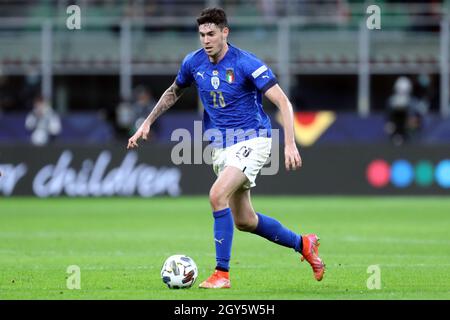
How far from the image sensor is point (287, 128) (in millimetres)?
9047

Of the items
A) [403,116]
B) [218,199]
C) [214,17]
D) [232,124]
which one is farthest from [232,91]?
[403,116]

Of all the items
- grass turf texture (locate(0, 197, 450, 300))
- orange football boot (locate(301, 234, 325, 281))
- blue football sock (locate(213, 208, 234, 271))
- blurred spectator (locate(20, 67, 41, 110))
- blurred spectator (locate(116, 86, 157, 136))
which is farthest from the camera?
blurred spectator (locate(20, 67, 41, 110))

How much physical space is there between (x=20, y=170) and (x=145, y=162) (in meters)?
2.66

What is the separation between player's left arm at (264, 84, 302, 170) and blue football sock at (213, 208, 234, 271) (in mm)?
694

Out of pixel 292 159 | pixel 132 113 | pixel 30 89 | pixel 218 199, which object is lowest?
pixel 218 199

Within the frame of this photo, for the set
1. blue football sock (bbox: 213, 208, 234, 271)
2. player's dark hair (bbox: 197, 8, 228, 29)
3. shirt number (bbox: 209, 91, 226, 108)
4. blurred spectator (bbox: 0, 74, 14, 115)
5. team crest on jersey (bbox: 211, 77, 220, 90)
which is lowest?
blue football sock (bbox: 213, 208, 234, 271)

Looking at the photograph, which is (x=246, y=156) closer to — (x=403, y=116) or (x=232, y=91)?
(x=232, y=91)

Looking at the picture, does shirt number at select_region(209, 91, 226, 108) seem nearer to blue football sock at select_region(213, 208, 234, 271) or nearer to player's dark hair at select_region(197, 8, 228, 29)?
player's dark hair at select_region(197, 8, 228, 29)

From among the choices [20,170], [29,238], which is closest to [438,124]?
[20,170]

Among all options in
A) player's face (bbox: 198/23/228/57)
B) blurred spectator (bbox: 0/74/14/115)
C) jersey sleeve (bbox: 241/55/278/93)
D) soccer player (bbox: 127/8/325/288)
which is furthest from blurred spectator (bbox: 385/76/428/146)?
player's face (bbox: 198/23/228/57)

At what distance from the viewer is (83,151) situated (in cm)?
2306

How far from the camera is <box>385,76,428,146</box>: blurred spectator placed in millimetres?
24375

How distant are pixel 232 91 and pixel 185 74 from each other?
55cm

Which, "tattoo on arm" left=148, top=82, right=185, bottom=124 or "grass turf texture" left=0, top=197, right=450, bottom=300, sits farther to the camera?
"tattoo on arm" left=148, top=82, right=185, bottom=124
